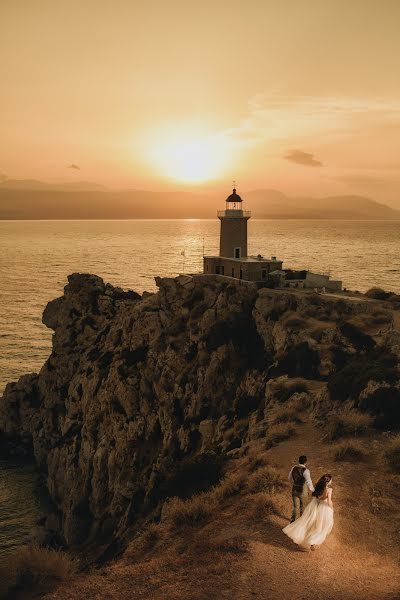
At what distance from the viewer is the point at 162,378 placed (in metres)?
41.4

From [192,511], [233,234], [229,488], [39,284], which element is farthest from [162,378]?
[39,284]

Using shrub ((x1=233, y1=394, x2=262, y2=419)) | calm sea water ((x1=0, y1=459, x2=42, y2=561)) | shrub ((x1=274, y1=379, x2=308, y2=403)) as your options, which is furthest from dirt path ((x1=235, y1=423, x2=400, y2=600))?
calm sea water ((x1=0, y1=459, x2=42, y2=561))

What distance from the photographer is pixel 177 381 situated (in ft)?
133

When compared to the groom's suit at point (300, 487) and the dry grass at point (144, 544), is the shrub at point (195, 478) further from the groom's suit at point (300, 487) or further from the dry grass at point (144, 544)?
the groom's suit at point (300, 487)

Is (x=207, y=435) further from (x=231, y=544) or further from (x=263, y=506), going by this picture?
(x=231, y=544)

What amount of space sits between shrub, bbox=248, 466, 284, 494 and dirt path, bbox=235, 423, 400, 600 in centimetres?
81

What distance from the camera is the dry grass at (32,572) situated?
12250 mm

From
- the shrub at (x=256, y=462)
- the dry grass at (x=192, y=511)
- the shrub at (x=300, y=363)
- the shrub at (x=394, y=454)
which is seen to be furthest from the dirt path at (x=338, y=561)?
the shrub at (x=300, y=363)

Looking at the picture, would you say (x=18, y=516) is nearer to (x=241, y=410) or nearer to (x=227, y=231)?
(x=241, y=410)

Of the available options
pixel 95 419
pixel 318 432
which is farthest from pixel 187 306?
pixel 318 432

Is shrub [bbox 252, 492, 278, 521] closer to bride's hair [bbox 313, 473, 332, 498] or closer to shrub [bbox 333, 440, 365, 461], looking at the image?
bride's hair [bbox 313, 473, 332, 498]

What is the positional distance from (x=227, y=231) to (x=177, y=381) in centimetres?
2555

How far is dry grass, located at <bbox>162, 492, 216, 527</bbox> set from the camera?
14602mm

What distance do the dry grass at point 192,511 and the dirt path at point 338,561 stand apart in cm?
255
